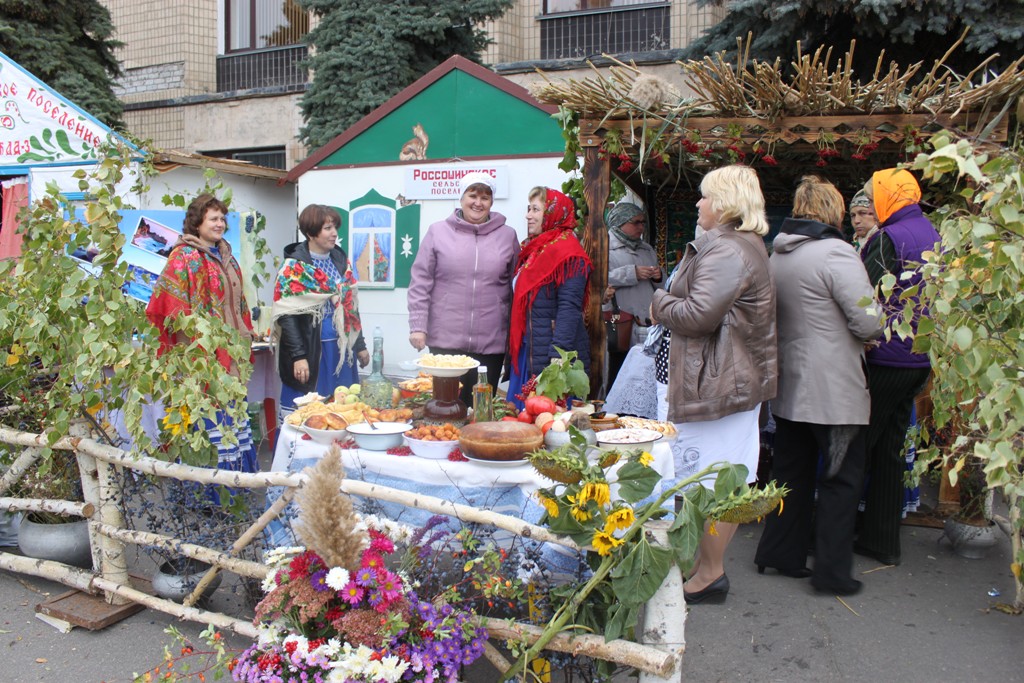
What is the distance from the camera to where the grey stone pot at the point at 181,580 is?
3652mm

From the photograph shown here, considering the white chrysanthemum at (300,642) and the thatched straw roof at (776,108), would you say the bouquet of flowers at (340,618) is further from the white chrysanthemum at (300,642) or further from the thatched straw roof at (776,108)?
the thatched straw roof at (776,108)

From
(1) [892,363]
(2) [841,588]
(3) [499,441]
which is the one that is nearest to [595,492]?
(3) [499,441]

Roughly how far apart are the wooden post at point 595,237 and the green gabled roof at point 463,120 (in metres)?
2.32

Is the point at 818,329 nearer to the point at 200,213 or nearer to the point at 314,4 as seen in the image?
the point at 200,213

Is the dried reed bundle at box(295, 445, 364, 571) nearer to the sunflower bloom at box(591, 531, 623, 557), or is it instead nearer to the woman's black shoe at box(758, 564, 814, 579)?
the sunflower bloom at box(591, 531, 623, 557)

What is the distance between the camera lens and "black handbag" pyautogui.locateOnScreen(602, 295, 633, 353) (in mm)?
6363

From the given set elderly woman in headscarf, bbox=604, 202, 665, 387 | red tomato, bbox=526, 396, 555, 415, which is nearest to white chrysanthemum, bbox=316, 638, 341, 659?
red tomato, bbox=526, 396, 555, 415

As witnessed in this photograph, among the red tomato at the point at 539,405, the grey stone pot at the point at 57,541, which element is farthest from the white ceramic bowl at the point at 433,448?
the grey stone pot at the point at 57,541

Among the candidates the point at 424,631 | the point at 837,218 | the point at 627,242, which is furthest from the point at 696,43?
the point at 424,631

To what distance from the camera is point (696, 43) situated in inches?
373

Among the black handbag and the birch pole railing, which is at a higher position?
the black handbag

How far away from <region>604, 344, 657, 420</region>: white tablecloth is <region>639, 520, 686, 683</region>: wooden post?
8.15 feet

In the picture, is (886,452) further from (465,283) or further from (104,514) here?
(104,514)

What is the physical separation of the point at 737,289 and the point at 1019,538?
150 cm
